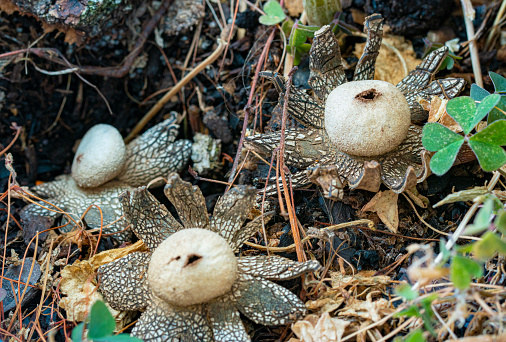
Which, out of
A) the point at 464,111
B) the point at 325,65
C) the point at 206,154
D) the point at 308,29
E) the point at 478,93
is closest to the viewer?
the point at 464,111

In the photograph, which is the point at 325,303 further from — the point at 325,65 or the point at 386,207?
the point at 325,65

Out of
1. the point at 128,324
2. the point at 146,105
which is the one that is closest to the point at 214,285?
the point at 128,324

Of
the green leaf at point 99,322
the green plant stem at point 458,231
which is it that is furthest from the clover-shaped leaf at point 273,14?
the green leaf at point 99,322

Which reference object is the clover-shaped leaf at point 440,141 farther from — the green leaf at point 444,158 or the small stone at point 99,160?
the small stone at point 99,160

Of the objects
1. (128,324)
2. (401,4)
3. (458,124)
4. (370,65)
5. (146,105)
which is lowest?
(128,324)

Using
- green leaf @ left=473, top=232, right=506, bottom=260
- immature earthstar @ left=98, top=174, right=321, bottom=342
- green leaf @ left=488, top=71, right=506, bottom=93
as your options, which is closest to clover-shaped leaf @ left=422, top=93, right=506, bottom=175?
green leaf @ left=488, top=71, right=506, bottom=93

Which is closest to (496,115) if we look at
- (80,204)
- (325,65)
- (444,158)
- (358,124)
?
(444,158)

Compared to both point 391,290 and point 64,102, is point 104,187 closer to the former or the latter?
point 64,102
